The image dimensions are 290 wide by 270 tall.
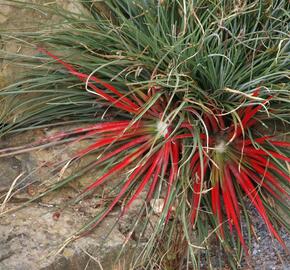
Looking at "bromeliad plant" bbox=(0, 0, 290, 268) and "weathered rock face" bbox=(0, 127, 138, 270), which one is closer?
"weathered rock face" bbox=(0, 127, 138, 270)

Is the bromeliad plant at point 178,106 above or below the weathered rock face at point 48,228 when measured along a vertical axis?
above

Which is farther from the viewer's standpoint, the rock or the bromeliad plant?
the bromeliad plant

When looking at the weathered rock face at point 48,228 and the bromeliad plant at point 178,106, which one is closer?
the weathered rock face at point 48,228

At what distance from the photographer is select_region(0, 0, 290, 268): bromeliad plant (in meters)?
2.17

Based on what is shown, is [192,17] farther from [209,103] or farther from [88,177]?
[88,177]

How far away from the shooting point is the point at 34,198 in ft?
7.34

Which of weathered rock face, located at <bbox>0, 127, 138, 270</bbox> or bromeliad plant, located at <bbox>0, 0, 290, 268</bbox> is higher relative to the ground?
bromeliad plant, located at <bbox>0, 0, 290, 268</bbox>

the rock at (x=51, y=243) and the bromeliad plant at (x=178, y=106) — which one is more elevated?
the bromeliad plant at (x=178, y=106)

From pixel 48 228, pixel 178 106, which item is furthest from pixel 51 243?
pixel 178 106

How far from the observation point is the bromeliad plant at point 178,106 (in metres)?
2.17

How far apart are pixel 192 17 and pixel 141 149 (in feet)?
1.80

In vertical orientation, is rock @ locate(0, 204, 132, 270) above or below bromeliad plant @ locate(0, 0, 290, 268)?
below

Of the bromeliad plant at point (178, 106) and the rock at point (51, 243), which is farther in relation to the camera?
the bromeliad plant at point (178, 106)

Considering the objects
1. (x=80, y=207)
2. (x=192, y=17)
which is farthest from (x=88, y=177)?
(x=192, y=17)
